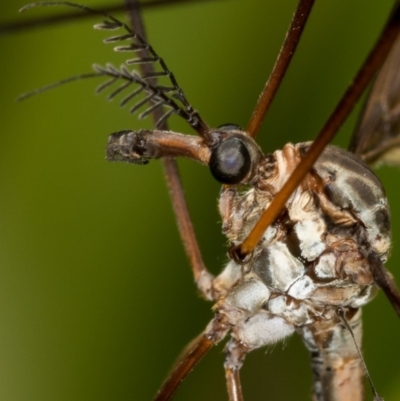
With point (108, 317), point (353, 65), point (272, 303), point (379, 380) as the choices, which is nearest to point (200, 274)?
point (272, 303)

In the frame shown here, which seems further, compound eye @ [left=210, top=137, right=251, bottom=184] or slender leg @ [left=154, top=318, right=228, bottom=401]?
slender leg @ [left=154, top=318, right=228, bottom=401]

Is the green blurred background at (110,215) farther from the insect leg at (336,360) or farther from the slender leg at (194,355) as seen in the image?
the slender leg at (194,355)

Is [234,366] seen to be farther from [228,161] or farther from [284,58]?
[284,58]

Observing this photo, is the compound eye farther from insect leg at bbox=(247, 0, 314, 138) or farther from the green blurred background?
the green blurred background

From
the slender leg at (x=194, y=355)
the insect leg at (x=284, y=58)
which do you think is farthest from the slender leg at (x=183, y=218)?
the insect leg at (x=284, y=58)

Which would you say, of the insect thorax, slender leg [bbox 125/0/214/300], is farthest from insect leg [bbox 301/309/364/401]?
slender leg [bbox 125/0/214/300]

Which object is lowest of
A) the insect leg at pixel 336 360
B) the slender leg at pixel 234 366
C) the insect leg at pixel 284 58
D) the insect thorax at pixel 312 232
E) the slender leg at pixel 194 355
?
the insect leg at pixel 336 360

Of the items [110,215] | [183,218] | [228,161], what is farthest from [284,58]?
[110,215]
